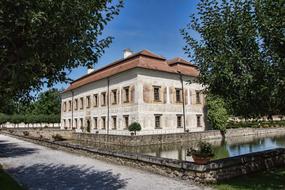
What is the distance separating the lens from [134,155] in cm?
1173

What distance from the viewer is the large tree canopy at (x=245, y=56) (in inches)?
293

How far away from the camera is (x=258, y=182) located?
29.3 feet

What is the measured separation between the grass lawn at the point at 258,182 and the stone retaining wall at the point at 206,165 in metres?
0.29

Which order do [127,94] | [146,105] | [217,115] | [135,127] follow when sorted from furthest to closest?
[217,115] → [127,94] → [146,105] → [135,127]

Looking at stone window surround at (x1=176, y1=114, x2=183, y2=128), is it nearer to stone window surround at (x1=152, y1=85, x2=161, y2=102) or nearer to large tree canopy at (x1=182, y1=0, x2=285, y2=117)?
stone window surround at (x1=152, y1=85, x2=161, y2=102)

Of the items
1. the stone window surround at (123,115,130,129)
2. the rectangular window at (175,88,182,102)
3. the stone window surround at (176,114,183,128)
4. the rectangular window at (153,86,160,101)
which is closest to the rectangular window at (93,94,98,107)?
the stone window surround at (123,115,130,129)

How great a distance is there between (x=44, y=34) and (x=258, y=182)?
792 cm

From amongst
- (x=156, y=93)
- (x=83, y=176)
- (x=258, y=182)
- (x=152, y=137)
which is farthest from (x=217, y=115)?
(x=83, y=176)

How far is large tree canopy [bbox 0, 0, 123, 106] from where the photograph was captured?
4457 mm

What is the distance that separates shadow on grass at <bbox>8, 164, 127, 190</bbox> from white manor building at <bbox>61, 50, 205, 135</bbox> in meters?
18.8

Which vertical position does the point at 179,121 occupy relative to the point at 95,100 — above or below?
below

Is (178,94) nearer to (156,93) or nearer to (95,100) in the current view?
(156,93)

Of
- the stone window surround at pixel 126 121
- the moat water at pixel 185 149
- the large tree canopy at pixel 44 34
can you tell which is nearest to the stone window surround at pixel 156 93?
the stone window surround at pixel 126 121

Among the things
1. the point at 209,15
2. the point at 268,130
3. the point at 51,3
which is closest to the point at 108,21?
the point at 51,3
